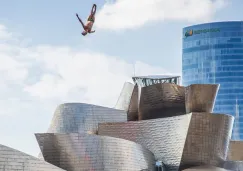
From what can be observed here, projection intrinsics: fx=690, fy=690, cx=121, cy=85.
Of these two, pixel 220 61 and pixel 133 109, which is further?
pixel 220 61

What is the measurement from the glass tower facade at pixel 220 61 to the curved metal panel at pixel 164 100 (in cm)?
5466


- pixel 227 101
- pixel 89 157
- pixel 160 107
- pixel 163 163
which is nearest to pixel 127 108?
pixel 160 107

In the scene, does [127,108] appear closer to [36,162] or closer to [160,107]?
[160,107]

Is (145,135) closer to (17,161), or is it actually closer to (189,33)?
(17,161)

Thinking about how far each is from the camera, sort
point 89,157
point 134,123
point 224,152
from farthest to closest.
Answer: point 134,123 → point 224,152 → point 89,157

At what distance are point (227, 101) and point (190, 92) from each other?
60.8 metres

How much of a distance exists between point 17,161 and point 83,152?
20.5 ft

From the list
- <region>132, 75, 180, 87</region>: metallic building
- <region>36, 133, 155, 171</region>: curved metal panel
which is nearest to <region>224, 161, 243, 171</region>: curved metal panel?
<region>36, 133, 155, 171</region>: curved metal panel

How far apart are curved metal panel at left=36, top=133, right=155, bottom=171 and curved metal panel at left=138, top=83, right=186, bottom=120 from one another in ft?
27.7

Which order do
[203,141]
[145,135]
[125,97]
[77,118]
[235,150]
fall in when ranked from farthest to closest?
[125,97], [235,150], [77,118], [145,135], [203,141]

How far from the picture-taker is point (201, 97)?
4141cm

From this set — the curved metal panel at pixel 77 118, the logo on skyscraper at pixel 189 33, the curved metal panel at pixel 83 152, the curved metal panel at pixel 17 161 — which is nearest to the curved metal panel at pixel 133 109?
the curved metal panel at pixel 77 118

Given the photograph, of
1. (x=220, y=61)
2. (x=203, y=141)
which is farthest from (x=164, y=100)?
(x=220, y=61)

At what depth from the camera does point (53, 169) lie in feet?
107
